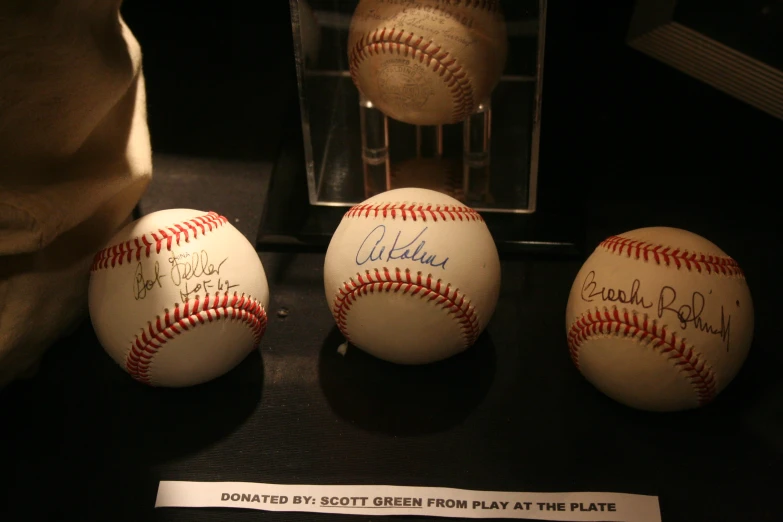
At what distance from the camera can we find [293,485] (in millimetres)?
1400

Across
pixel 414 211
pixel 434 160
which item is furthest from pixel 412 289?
pixel 434 160

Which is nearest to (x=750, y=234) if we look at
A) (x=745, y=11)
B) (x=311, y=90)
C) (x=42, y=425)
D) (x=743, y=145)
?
(x=743, y=145)

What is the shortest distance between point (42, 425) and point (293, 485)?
0.48 m

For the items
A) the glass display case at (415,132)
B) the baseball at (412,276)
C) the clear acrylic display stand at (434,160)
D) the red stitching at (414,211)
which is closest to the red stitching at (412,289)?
the baseball at (412,276)

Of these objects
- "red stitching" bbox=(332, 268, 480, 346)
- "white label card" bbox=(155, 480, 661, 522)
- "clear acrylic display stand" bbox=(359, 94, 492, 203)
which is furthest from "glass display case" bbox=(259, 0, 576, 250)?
"white label card" bbox=(155, 480, 661, 522)

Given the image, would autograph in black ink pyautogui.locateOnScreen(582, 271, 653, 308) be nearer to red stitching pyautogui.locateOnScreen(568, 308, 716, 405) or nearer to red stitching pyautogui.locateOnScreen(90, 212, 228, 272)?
red stitching pyautogui.locateOnScreen(568, 308, 716, 405)

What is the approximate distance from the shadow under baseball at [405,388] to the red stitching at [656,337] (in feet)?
0.82

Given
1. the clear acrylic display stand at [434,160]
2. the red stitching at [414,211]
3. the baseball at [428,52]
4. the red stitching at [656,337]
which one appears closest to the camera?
the red stitching at [656,337]

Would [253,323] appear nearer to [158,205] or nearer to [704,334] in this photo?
[158,205]

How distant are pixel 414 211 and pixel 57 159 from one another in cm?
64

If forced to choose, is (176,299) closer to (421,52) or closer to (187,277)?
(187,277)

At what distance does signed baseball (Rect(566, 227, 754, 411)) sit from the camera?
1344mm

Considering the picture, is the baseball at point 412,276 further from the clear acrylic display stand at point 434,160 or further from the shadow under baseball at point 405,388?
the clear acrylic display stand at point 434,160

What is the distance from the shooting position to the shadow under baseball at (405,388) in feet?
4.90
